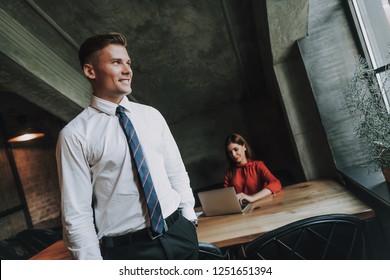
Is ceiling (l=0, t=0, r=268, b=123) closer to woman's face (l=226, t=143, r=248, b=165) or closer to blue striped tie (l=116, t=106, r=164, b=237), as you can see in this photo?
woman's face (l=226, t=143, r=248, b=165)

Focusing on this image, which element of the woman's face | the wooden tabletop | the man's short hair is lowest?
the wooden tabletop

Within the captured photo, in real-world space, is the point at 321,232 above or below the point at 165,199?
below

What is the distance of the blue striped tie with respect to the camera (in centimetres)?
119

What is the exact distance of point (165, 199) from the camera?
131 cm

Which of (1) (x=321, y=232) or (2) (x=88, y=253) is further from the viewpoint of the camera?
(1) (x=321, y=232)

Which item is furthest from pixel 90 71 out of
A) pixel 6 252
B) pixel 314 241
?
pixel 6 252

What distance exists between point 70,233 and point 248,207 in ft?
4.56

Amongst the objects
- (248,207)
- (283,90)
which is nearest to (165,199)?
(248,207)

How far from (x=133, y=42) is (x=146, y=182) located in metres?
2.29

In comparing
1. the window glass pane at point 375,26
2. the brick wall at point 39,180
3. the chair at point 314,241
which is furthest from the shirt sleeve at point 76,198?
the brick wall at point 39,180

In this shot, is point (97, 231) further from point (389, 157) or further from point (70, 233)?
point (389, 157)

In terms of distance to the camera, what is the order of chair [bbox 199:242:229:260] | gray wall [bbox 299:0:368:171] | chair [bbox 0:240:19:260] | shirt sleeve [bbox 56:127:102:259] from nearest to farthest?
1. shirt sleeve [bbox 56:127:102:259]
2. chair [bbox 199:242:229:260]
3. gray wall [bbox 299:0:368:171]
4. chair [bbox 0:240:19:260]

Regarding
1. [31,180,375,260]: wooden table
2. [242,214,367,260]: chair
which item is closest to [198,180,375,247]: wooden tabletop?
[31,180,375,260]: wooden table

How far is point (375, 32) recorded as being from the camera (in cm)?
221
